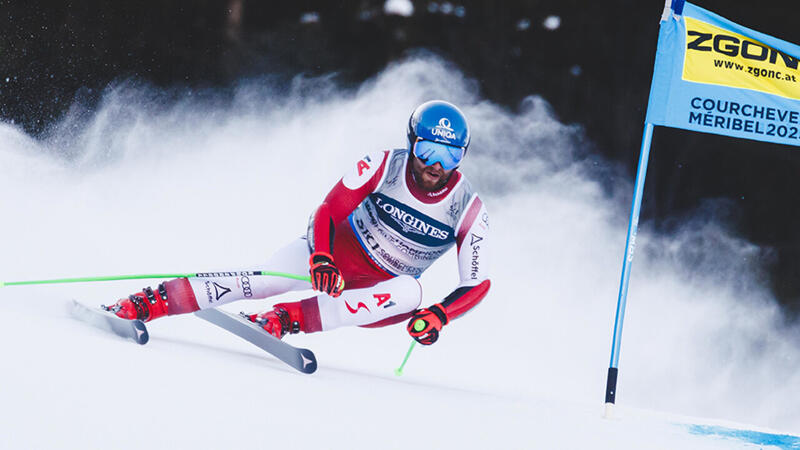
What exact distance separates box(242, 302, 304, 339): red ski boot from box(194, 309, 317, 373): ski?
0.27 feet

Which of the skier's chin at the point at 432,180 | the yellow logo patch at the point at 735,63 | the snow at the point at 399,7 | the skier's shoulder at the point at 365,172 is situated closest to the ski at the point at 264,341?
the skier's shoulder at the point at 365,172

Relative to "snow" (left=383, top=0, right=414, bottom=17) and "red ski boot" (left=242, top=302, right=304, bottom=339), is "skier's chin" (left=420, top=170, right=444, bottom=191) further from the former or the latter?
"snow" (left=383, top=0, right=414, bottom=17)

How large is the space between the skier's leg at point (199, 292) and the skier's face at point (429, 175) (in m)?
0.71

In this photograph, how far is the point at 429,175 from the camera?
3074 millimetres

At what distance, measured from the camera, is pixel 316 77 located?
6.03m

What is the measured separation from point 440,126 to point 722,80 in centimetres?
145

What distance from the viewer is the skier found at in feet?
9.53

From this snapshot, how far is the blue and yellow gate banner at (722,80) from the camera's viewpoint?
3355 mm

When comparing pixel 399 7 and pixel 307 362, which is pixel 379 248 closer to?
pixel 307 362

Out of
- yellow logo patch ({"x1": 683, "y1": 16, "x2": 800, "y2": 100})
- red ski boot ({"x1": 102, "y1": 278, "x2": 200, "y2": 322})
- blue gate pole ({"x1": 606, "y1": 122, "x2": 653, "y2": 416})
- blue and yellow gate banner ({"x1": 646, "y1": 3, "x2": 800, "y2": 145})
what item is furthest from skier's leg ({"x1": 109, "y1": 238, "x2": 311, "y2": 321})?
yellow logo patch ({"x1": 683, "y1": 16, "x2": 800, "y2": 100})

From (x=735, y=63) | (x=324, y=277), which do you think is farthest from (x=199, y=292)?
(x=735, y=63)

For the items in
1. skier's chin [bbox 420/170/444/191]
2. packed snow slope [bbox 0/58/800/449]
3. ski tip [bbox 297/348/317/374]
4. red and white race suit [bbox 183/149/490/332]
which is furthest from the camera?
packed snow slope [bbox 0/58/800/449]

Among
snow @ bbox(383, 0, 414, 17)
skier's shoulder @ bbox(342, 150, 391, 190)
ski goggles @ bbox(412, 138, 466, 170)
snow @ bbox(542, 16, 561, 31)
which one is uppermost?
snow @ bbox(542, 16, 561, 31)

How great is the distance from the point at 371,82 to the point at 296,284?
126 inches
